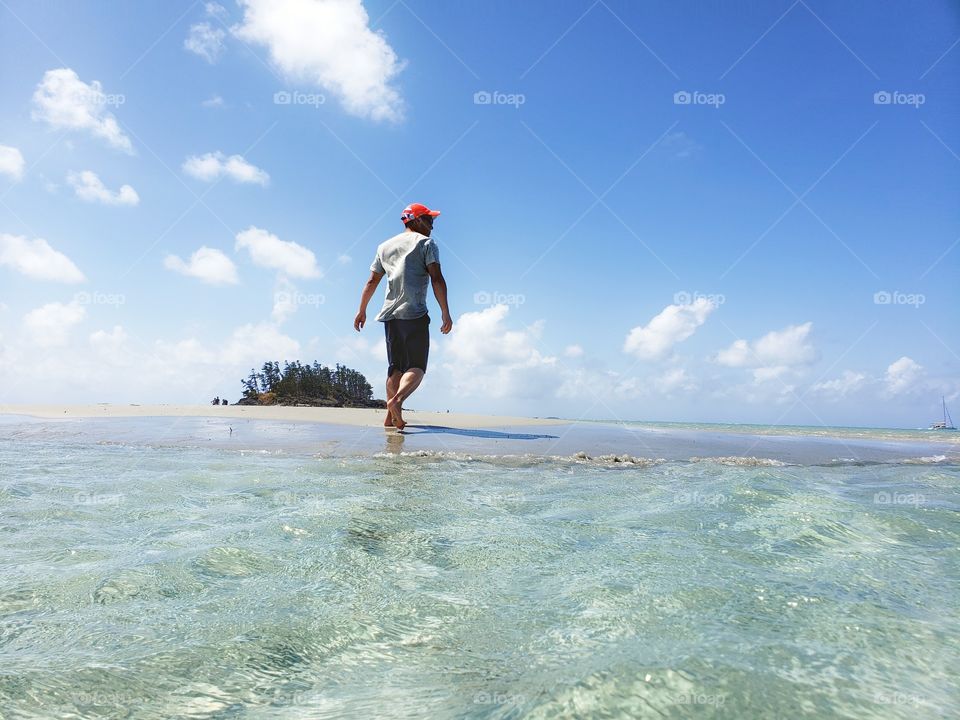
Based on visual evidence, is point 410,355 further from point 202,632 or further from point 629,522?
point 202,632

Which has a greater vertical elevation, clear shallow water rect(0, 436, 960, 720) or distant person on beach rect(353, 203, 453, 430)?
distant person on beach rect(353, 203, 453, 430)

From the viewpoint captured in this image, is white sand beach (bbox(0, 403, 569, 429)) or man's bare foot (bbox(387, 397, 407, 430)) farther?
white sand beach (bbox(0, 403, 569, 429))

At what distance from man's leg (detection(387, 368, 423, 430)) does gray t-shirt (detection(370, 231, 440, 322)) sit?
0.70m

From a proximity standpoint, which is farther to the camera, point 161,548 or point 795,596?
point 161,548

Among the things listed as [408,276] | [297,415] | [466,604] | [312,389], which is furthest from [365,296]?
[312,389]

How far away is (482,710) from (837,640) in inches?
31.0

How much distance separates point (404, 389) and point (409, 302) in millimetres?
1089

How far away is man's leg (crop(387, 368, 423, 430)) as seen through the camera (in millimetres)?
6797

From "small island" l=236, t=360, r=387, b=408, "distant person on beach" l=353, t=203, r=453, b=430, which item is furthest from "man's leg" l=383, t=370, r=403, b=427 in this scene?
"small island" l=236, t=360, r=387, b=408

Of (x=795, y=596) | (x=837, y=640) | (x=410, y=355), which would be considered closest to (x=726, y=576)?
(x=795, y=596)

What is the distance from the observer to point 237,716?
3.02 feet

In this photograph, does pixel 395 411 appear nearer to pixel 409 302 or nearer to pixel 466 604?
pixel 409 302

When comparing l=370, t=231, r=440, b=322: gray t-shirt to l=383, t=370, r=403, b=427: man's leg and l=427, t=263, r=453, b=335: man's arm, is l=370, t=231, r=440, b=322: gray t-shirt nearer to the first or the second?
l=427, t=263, r=453, b=335: man's arm

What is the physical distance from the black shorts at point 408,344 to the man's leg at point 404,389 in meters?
0.10
